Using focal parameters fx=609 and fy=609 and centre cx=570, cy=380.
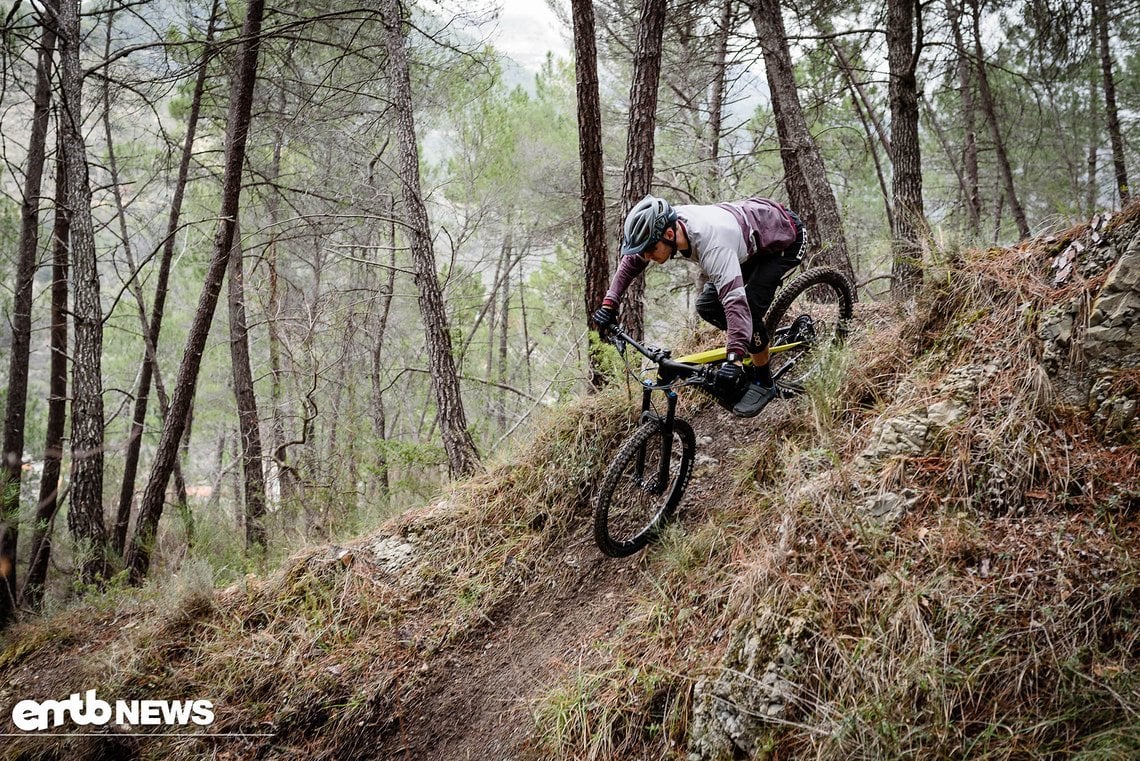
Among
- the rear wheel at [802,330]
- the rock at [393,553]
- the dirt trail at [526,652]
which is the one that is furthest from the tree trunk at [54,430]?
the rear wheel at [802,330]

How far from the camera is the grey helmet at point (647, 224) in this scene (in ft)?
12.1

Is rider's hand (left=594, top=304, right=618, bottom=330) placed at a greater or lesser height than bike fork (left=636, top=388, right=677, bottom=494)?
greater

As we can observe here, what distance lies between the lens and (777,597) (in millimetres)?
2828

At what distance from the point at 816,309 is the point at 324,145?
31.7ft

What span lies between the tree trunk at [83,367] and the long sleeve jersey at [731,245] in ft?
22.2

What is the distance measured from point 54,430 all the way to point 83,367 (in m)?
1.54

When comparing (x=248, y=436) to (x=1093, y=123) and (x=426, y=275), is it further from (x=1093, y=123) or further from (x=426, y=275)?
(x=1093, y=123)

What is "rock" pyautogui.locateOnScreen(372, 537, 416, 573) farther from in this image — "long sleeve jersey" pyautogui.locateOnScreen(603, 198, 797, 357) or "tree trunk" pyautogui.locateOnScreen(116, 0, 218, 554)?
"tree trunk" pyautogui.locateOnScreen(116, 0, 218, 554)

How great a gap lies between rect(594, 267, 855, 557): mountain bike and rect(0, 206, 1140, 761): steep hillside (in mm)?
233

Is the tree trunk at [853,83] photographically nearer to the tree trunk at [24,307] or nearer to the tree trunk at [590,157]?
the tree trunk at [590,157]

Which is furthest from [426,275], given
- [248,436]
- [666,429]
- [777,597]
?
[777,597]

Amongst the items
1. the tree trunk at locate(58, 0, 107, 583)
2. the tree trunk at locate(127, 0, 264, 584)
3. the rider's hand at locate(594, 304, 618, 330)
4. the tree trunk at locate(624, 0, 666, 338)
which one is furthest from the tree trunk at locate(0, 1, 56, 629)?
the rider's hand at locate(594, 304, 618, 330)

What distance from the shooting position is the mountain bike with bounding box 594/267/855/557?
3.87 m

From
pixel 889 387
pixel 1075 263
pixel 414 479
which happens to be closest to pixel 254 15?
pixel 414 479
